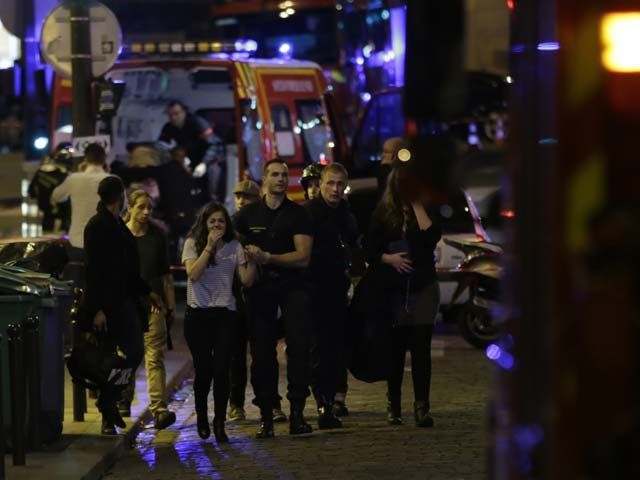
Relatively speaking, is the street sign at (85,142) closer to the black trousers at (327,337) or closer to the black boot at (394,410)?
the black trousers at (327,337)

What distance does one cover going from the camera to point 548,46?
13.1ft

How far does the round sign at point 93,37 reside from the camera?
1461cm

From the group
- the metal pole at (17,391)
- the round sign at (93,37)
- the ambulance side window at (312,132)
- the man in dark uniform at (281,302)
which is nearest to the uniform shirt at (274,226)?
the man in dark uniform at (281,302)

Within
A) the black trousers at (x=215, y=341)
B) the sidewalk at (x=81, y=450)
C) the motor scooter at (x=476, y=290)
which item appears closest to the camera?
the sidewalk at (x=81, y=450)

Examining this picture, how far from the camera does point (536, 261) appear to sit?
3994 millimetres

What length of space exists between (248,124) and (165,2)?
51.7ft

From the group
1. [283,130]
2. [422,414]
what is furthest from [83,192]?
[283,130]

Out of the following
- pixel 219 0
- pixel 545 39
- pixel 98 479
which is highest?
pixel 219 0

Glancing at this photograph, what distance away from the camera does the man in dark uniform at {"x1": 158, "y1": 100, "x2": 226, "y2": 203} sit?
21109 mm

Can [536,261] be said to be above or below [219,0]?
below

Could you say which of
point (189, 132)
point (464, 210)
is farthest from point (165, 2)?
point (464, 210)

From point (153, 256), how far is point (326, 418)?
5.70 feet

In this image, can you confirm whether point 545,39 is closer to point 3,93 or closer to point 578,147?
point 578,147

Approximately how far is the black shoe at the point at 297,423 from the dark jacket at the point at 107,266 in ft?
4.47
